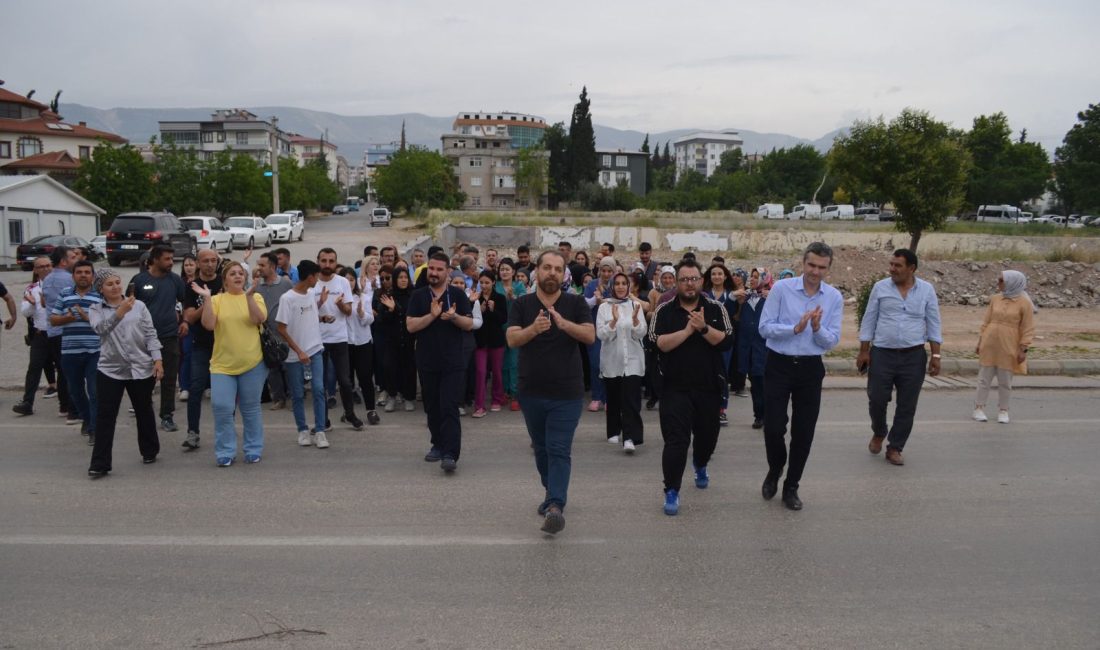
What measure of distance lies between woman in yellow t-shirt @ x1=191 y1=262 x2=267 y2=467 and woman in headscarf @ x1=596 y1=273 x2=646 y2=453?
3389 millimetres

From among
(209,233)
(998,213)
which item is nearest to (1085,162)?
(998,213)

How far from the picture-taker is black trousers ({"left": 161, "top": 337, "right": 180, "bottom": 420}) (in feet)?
29.2

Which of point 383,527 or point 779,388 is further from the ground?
point 779,388

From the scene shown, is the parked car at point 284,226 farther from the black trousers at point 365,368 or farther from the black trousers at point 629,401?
the black trousers at point 629,401

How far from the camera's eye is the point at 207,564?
17.2 feet

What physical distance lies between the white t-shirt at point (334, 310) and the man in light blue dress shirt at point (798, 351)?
468 cm

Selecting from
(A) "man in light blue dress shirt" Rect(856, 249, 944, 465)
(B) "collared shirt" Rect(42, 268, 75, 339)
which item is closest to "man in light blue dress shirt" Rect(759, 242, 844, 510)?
(A) "man in light blue dress shirt" Rect(856, 249, 944, 465)

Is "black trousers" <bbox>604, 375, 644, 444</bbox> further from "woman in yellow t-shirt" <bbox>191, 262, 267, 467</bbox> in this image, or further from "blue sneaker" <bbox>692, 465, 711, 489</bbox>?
"woman in yellow t-shirt" <bbox>191, 262, 267, 467</bbox>

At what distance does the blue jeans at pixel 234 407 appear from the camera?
7602mm

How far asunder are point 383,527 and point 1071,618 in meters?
4.39

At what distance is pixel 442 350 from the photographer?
7.62m

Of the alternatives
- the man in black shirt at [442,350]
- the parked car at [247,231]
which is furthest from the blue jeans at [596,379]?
the parked car at [247,231]

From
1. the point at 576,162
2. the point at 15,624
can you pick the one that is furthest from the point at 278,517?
the point at 576,162

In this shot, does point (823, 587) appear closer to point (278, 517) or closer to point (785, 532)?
point (785, 532)
